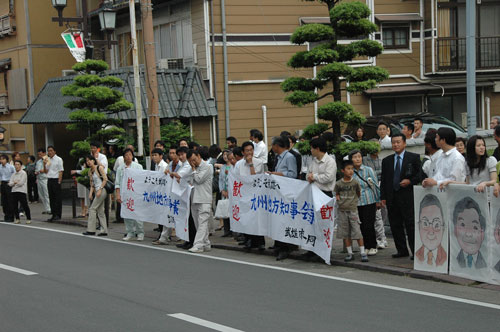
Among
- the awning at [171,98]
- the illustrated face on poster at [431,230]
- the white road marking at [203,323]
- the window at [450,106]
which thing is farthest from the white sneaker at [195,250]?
the window at [450,106]

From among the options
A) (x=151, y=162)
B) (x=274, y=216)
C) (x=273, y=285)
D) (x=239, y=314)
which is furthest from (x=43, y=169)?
(x=239, y=314)

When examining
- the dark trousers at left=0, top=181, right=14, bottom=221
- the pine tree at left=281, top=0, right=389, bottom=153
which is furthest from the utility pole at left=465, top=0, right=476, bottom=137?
the dark trousers at left=0, top=181, right=14, bottom=221

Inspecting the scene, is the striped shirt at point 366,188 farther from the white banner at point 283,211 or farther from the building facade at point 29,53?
the building facade at point 29,53

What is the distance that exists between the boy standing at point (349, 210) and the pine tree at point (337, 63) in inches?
65.1

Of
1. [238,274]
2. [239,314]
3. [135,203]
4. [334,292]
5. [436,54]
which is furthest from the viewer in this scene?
[436,54]

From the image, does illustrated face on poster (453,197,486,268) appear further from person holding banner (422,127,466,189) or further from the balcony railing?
the balcony railing

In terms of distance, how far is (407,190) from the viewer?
10602mm

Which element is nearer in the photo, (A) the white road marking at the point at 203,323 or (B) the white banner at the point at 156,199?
(A) the white road marking at the point at 203,323

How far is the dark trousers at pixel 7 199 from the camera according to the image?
62.3 feet

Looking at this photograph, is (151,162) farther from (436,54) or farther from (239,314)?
(436,54)

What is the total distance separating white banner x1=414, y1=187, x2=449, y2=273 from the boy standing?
105 centimetres

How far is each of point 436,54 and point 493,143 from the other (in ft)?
29.0

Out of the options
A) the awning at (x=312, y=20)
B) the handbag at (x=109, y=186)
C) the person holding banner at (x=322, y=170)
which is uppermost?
the awning at (x=312, y=20)

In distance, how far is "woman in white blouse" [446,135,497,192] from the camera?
9109 millimetres
